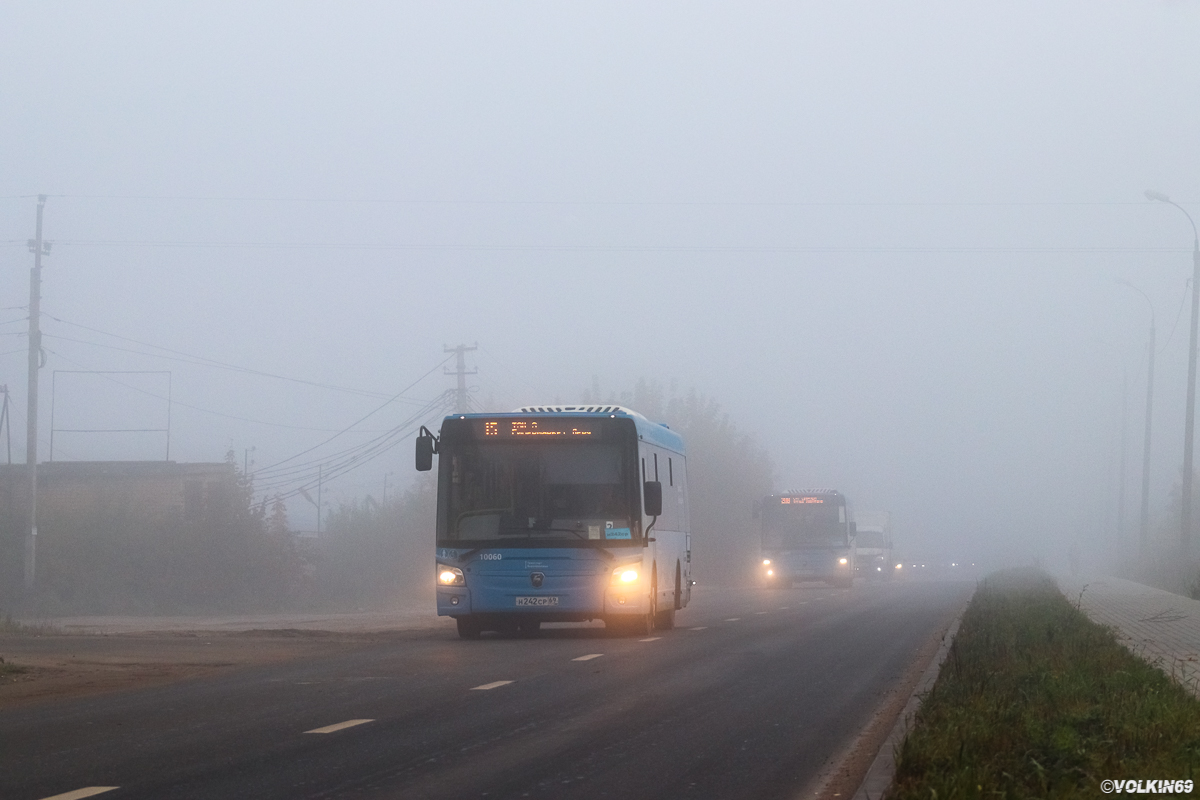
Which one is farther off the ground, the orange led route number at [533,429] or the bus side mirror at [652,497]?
the orange led route number at [533,429]

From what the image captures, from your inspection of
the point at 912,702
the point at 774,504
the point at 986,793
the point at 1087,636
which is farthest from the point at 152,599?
the point at 986,793

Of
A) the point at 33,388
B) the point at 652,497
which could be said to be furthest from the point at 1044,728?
the point at 33,388

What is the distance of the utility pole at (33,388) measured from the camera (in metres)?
37.8

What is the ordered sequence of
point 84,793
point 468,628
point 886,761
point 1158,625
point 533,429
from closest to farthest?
1. point 84,793
2. point 886,761
3. point 533,429
4. point 468,628
5. point 1158,625

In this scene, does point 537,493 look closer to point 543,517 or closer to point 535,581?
point 543,517

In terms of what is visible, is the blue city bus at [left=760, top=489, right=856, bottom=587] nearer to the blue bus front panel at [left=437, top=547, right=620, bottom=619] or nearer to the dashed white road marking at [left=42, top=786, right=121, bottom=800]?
the blue bus front panel at [left=437, top=547, right=620, bottom=619]

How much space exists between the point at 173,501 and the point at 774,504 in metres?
22.0

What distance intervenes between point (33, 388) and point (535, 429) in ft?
73.6

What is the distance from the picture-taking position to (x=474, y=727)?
10602 millimetres

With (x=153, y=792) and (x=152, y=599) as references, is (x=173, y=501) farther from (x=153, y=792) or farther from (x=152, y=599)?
(x=153, y=792)

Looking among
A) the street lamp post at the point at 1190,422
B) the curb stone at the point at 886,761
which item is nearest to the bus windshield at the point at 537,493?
the curb stone at the point at 886,761

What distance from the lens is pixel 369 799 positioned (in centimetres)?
763

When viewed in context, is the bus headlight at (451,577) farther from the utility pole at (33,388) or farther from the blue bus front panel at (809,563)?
the blue bus front panel at (809,563)

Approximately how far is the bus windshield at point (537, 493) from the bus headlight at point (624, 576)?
41cm
